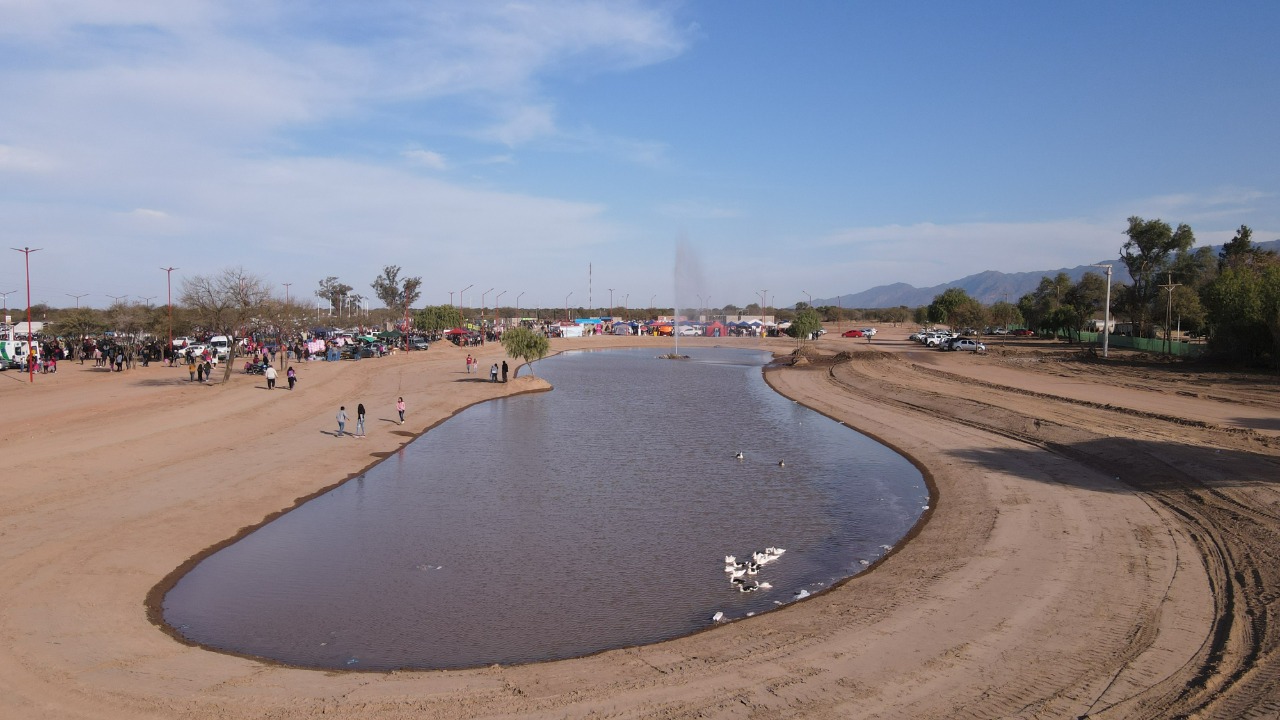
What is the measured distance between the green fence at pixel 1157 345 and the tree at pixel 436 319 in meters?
76.2

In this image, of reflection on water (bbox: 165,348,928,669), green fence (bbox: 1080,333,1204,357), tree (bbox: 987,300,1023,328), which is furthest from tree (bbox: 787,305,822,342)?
reflection on water (bbox: 165,348,928,669)

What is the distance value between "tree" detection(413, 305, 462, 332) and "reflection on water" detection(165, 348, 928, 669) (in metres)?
71.0

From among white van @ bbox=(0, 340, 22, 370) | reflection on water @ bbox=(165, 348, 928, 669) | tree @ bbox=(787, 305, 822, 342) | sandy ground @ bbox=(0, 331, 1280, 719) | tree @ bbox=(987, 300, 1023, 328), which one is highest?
tree @ bbox=(987, 300, 1023, 328)

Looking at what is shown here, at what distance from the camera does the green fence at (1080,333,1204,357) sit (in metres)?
55.3

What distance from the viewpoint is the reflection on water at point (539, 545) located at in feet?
42.9

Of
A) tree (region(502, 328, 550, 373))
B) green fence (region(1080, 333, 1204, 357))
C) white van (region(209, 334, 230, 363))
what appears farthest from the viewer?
white van (region(209, 334, 230, 363))

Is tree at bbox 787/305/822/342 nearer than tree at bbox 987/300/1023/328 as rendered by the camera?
Yes

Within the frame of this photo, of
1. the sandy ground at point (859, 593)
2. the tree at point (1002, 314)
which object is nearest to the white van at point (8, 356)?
the sandy ground at point (859, 593)

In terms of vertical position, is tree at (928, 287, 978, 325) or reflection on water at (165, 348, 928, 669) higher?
tree at (928, 287, 978, 325)

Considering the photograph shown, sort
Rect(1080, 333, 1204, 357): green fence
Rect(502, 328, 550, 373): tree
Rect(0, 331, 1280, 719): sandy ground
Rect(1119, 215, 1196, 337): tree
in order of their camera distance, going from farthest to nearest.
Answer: Rect(1119, 215, 1196, 337): tree, Rect(1080, 333, 1204, 357): green fence, Rect(502, 328, 550, 373): tree, Rect(0, 331, 1280, 719): sandy ground

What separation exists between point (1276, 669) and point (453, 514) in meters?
17.0

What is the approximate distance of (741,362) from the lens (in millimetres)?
79438

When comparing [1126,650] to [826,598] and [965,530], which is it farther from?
[965,530]

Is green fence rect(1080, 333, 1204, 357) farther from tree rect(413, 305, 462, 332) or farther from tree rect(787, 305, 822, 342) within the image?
tree rect(413, 305, 462, 332)
